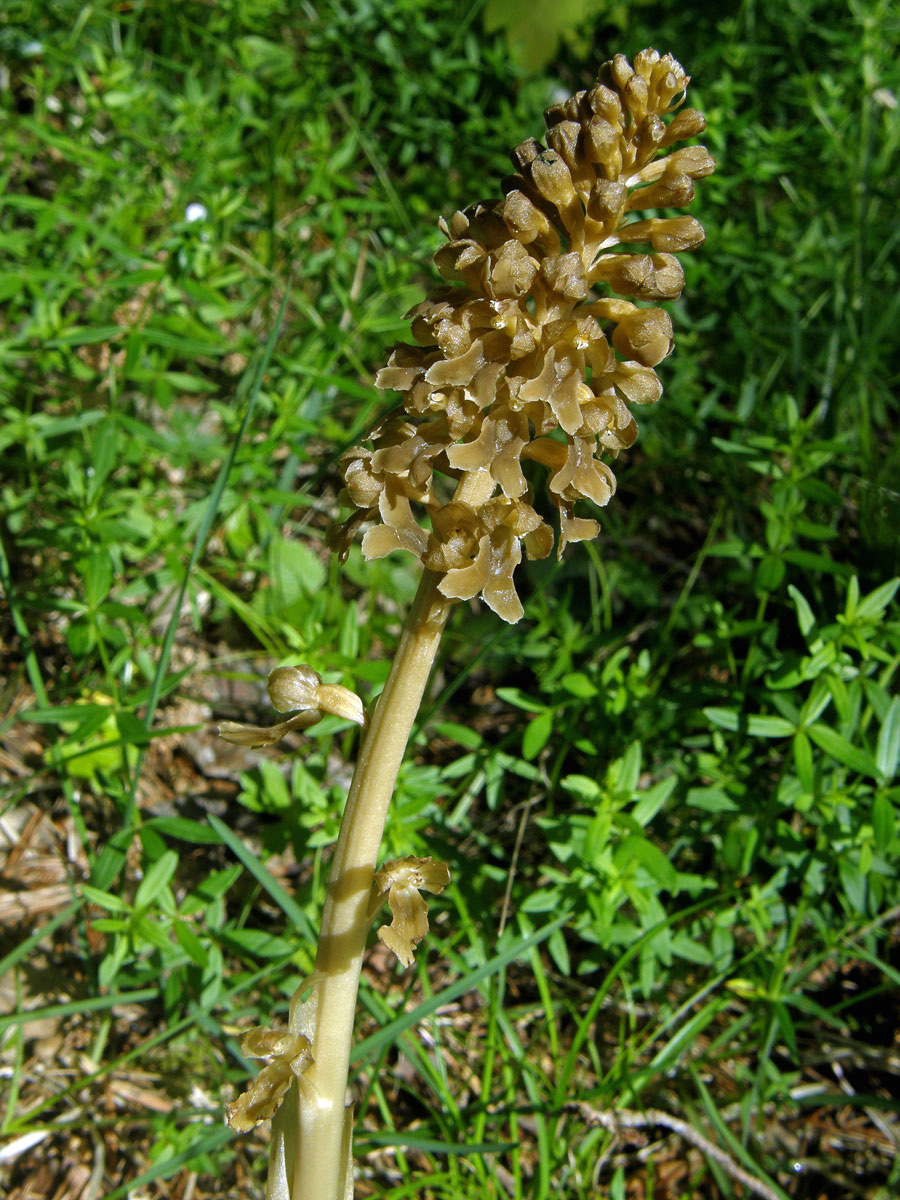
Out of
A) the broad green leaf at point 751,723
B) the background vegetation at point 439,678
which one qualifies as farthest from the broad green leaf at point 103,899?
the broad green leaf at point 751,723

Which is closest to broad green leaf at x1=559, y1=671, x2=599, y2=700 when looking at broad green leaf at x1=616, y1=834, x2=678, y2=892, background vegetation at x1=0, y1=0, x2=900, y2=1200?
background vegetation at x1=0, y1=0, x2=900, y2=1200

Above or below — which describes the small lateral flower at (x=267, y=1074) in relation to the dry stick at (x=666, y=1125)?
above

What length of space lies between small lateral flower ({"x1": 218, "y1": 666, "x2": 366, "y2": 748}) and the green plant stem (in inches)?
2.3

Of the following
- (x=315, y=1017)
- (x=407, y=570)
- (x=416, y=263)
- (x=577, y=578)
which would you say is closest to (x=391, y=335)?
(x=416, y=263)

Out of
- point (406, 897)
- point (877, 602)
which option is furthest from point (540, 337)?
point (877, 602)

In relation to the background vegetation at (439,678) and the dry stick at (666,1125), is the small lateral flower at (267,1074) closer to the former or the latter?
the background vegetation at (439,678)

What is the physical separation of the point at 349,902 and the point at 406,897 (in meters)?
0.13

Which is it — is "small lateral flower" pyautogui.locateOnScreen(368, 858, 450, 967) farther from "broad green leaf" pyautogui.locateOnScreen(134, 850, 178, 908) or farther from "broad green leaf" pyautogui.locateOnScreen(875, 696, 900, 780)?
"broad green leaf" pyautogui.locateOnScreen(875, 696, 900, 780)

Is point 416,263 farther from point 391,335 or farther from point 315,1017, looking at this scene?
point 315,1017

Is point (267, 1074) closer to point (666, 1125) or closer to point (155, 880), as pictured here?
point (155, 880)

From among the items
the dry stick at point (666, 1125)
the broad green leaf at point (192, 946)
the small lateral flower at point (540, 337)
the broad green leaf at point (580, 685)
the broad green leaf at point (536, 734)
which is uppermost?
the small lateral flower at point (540, 337)

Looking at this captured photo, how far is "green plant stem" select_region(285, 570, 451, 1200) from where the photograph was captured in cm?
158

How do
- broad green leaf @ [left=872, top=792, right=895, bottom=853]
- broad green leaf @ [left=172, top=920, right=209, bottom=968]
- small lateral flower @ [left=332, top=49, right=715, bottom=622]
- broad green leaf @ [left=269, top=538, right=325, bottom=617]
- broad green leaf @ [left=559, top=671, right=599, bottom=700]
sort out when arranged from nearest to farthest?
small lateral flower @ [left=332, top=49, right=715, bottom=622]
broad green leaf @ [left=172, top=920, right=209, bottom=968]
broad green leaf @ [left=872, top=792, right=895, bottom=853]
broad green leaf @ [left=559, top=671, right=599, bottom=700]
broad green leaf @ [left=269, top=538, right=325, bottom=617]

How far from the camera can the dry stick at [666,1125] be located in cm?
234
